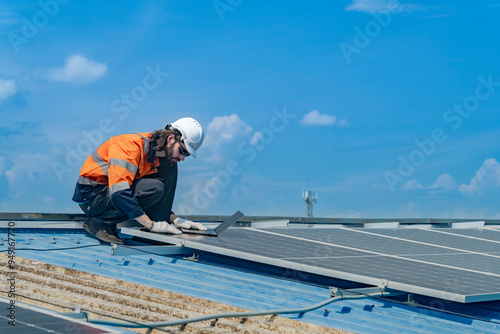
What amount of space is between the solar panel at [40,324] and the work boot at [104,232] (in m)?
4.12

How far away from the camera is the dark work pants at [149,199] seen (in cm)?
925

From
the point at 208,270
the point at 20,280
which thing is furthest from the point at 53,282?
the point at 208,270

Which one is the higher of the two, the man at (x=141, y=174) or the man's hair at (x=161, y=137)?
the man's hair at (x=161, y=137)

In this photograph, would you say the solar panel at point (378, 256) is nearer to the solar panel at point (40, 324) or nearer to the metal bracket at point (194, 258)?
the metal bracket at point (194, 258)

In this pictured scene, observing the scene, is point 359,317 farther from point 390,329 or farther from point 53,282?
point 53,282

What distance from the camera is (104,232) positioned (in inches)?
375

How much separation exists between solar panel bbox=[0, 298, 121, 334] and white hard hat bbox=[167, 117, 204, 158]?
4.70 m

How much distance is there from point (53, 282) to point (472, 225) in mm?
11948

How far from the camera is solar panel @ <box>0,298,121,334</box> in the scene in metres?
4.40

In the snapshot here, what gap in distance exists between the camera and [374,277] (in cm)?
664

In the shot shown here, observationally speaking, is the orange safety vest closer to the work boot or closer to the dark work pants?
the dark work pants

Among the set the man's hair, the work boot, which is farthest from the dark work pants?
the man's hair

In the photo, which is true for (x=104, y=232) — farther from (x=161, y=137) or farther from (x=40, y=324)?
(x=40, y=324)

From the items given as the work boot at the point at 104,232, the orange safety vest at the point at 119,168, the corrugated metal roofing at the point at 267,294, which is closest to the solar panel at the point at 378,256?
the corrugated metal roofing at the point at 267,294
